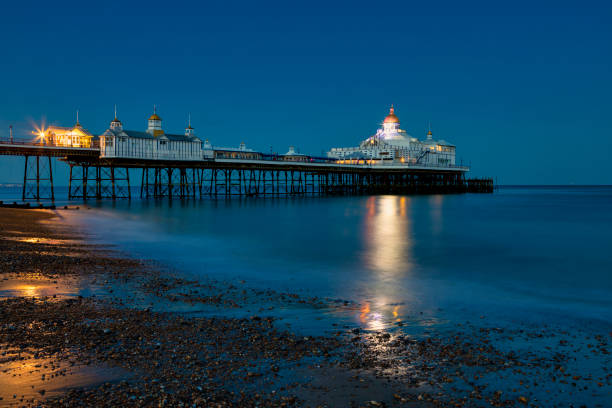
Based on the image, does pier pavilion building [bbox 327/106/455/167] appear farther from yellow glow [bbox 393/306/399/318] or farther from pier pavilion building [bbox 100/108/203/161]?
yellow glow [bbox 393/306/399/318]

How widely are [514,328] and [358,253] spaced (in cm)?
1170

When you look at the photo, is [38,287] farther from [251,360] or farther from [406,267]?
[406,267]

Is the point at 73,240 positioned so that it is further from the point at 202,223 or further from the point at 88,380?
the point at 88,380

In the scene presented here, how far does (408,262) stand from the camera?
734 inches

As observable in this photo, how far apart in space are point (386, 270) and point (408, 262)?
229 cm

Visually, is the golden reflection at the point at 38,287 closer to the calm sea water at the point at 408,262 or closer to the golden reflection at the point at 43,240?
the calm sea water at the point at 408,262

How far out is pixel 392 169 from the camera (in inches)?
3620

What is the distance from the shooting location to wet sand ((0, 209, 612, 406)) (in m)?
6.02

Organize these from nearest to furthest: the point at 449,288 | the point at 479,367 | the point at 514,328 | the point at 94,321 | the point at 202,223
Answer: the point at 479,367
the point at 94,321
the point at 514,328
the point at 449,288
the point at 202,223

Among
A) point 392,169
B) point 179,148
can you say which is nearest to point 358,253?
point 179,148

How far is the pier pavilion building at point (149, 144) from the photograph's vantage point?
56.8 metres

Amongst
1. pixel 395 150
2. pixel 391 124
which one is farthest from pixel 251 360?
pixel 391 124

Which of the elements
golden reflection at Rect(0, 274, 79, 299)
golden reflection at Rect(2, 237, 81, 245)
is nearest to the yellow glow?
golden reflection at Rect(0, 274, 79, 299)

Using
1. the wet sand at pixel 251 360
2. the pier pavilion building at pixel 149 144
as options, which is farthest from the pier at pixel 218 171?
the wet sand at pixel 251 360
